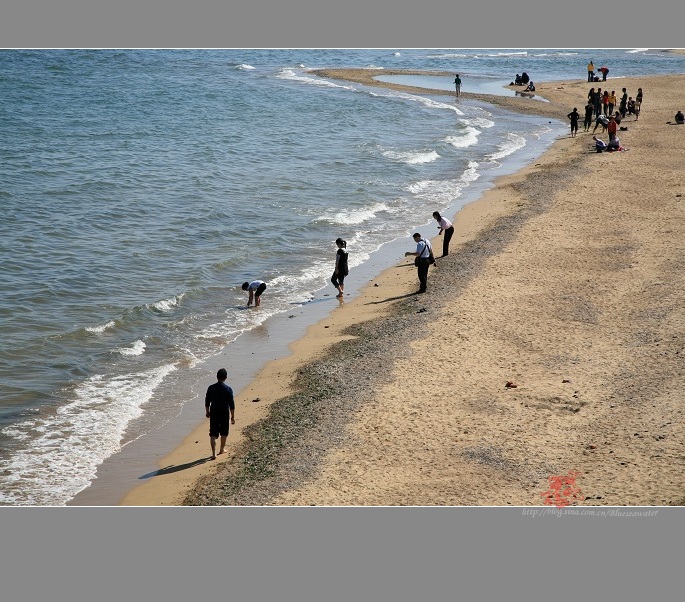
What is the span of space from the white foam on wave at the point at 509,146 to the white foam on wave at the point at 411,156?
8.60ft

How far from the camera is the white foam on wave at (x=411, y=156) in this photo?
37000 mm

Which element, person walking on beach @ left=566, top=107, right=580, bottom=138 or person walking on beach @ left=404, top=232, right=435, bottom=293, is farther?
person walking on beach @ left=566, top=107, right=580, bottom=138

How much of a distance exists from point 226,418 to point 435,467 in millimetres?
3052

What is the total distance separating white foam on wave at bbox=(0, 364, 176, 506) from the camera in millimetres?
11500

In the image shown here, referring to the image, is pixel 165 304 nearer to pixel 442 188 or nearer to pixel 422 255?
pixel 422 255

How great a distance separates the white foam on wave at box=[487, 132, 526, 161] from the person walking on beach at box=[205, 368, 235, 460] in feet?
89.3

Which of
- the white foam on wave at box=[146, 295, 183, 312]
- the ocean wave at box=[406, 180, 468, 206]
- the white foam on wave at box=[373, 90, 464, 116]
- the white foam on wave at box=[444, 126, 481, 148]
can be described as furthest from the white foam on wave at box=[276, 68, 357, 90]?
the white foam on wave at box=[146, 295, 183, 312]

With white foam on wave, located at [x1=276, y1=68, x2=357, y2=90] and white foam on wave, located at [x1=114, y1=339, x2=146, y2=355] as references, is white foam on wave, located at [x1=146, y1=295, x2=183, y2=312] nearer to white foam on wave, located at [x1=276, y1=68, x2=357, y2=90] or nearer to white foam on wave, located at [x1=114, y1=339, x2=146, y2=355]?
white foam on wave, located at [x1=114, y1=339, x2=146, y2=355]

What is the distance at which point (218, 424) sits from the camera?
11.9 metres

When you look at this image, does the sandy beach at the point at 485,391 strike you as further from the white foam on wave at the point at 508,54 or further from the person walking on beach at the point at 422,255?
the white foam on wave at the point at 508,54

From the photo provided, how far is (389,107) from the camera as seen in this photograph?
175 ft

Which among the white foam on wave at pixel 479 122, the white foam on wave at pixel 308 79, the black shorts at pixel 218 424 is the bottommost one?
the black shorts at pixel 218 424

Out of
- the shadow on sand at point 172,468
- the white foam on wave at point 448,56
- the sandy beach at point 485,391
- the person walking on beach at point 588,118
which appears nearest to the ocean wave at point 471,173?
the person walking on beach at point 588,118

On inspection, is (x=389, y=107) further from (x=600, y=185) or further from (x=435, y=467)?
(x=435, y=467)
